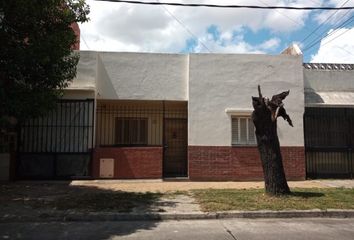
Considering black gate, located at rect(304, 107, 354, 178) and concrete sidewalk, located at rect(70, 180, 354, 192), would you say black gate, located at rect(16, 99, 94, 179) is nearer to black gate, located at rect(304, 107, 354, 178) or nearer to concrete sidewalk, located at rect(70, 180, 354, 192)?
concrete sidewalk, located at rect(70, 180, 354, 192)

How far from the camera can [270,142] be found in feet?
37.3

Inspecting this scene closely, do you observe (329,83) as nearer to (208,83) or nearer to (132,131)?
(208,83)

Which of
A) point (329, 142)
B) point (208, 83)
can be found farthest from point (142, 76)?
point (329, 142)

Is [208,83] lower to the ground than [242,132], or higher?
higher

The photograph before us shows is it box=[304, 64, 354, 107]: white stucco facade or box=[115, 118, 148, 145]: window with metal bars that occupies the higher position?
box=[304, 64, 354, 107]: white stucco facade

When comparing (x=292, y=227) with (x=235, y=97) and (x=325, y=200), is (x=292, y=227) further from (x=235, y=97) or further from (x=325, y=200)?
(x=235, y=97)

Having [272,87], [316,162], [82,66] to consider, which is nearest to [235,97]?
[272,87]

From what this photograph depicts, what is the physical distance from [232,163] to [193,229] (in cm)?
770

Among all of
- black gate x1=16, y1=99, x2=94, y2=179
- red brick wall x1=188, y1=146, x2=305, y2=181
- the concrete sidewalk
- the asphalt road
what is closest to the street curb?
the asphalt road

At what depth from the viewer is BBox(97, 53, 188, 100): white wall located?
1638cm

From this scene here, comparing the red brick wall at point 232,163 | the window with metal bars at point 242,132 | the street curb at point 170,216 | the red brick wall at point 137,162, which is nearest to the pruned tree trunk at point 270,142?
the street curb at point 170,216

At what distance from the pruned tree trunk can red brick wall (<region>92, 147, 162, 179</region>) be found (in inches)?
200

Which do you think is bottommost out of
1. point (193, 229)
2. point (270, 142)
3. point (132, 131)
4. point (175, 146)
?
point (193, 229)

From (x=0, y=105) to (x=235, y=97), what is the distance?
8.58 metres
